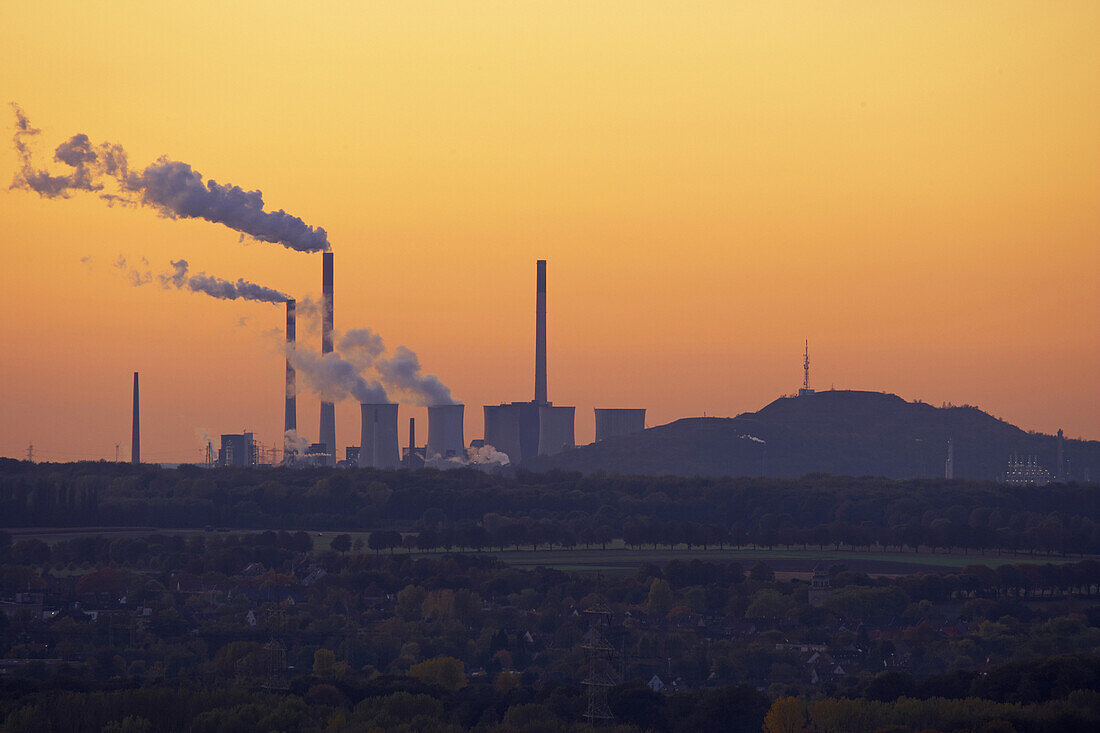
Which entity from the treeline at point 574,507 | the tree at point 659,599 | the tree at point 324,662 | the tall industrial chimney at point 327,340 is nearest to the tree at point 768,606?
the tree at point 659,599

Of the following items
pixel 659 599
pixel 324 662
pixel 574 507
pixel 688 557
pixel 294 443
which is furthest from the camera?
pixel 294 443

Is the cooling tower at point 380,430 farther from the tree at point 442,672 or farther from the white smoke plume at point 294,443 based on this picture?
the tree at point 442,672

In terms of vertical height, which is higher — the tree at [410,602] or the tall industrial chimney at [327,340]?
the tall industrial chimney at [327,340]

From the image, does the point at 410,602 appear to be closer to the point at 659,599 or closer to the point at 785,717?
the point at 659,599

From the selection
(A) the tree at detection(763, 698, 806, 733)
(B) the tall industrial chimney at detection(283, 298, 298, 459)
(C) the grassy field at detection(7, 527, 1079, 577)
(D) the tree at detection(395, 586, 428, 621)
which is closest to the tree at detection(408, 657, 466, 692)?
(A) the tree at detection(763, 698, 806, 733)

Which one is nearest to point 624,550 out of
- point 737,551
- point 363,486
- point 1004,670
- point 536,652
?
point 737,551

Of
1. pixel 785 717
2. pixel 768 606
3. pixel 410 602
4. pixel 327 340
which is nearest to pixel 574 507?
pixel 327 340

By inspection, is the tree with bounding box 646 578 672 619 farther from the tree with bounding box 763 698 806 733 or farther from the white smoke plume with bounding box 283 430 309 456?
the white smoke plume with bounding box 283 430 309 456

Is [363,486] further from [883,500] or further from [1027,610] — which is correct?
[1027,610]
